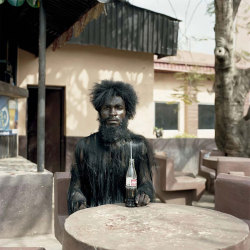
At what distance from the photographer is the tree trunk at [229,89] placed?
719cm

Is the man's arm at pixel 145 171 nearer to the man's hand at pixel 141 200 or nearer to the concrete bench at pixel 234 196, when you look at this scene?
the man's hand at pixel 141 200

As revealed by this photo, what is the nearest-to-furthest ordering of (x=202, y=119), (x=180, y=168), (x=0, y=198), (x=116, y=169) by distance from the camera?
1. (x=116, y=169)
2. (x=0, y=198)
3. (x=180, y=168)
4. (x=202, y=119)

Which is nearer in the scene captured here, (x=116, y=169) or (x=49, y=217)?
(x=116, y=169)

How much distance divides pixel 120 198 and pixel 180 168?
877cm

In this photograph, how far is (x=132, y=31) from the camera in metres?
9.34

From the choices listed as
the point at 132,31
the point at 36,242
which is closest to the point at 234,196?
the point at 36,242

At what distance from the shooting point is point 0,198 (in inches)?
183

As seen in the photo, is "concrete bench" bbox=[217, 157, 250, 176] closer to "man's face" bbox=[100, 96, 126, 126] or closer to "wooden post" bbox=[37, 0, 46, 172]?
"wooden post" bbox=[37, 0, 46, 172]

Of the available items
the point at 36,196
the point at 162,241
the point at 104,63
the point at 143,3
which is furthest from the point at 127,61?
the point at 162,241

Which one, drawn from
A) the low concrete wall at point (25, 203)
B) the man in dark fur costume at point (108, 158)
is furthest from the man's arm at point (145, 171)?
the low concrete wall at point (25, 203)

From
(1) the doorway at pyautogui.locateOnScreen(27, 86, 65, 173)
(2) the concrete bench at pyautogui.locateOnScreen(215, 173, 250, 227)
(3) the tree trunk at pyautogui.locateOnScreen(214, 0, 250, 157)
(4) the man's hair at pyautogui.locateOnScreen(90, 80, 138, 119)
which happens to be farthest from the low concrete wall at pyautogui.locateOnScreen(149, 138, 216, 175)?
(4) the man's hair at pyautogui.locateOnScreen(90, 80, 138, 119)

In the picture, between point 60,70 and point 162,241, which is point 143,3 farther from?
point 162,241

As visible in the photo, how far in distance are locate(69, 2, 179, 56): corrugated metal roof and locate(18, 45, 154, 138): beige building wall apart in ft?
1.58

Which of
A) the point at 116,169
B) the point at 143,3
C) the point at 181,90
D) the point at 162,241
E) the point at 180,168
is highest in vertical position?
the point at 143,3
